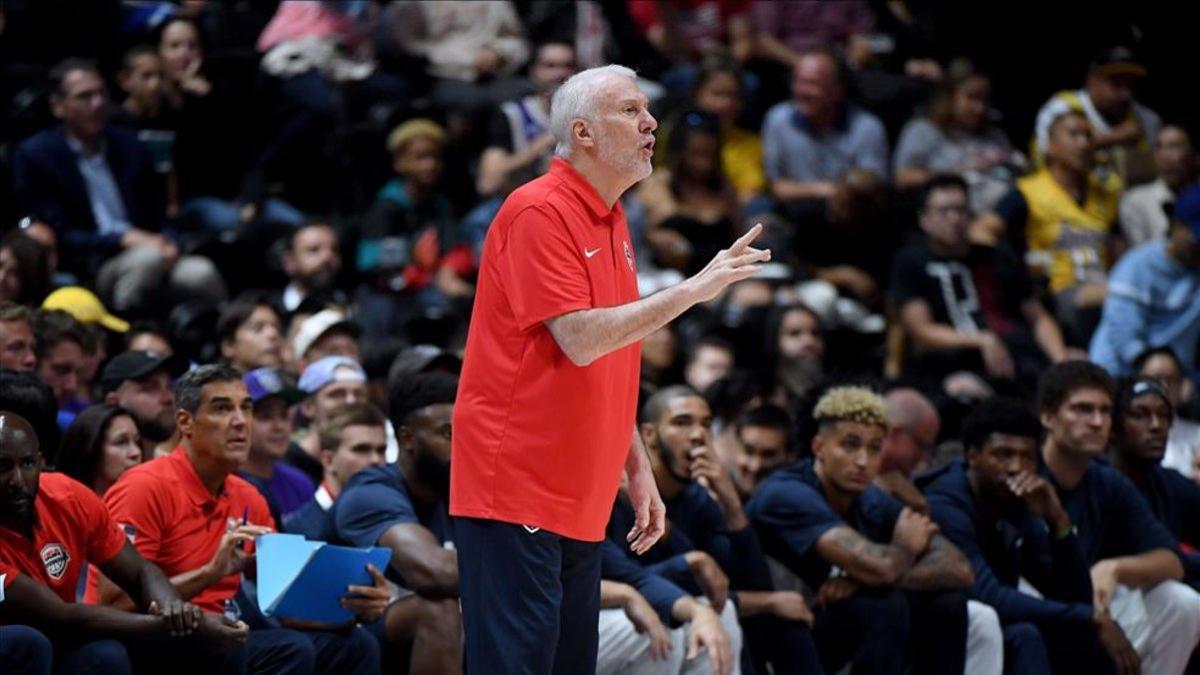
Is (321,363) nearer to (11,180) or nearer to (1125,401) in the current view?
(11,180)

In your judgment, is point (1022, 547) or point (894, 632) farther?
point (1022, 547)

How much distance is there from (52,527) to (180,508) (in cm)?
55

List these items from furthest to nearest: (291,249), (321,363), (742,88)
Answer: (742,88), (291,249), (321,363)

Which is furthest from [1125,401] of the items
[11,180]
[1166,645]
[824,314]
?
[11,180]

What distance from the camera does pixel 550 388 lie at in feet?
15.5

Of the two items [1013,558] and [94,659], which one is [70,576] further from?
[1013,558]

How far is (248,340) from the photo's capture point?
29.0 ft

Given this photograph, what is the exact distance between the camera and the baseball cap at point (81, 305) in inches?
337

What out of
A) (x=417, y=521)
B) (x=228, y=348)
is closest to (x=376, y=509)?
(x=417, y=521)

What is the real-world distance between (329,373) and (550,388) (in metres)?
3.76

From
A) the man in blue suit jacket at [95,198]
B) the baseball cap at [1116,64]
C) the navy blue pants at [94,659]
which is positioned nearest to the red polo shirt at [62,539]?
the navy blue pants at [94,659]

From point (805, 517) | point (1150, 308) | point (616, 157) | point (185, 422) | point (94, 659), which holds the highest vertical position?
point (616, 157)

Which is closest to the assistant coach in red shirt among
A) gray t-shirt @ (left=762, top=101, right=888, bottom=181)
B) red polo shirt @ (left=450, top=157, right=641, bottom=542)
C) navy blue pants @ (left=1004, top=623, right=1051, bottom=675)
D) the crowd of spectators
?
red polo shirt @ (left=450, top=157, right=641, bottom=542)

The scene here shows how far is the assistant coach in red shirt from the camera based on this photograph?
4695mm
